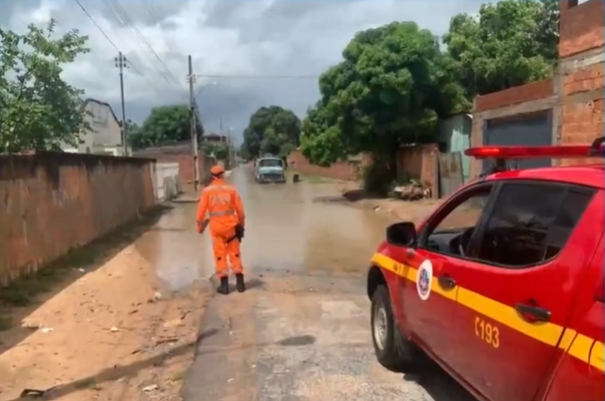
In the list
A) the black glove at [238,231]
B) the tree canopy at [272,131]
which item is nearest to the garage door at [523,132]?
the black glove at [238,231]

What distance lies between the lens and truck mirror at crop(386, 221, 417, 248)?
15.4ft

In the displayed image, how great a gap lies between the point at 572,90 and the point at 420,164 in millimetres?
12022

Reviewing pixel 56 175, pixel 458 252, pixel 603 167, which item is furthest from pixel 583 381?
pixel 56 175

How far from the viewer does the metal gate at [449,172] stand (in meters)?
21.6

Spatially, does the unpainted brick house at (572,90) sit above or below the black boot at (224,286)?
above

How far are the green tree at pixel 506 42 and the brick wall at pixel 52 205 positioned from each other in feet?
50.6

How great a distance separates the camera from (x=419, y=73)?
961 inches

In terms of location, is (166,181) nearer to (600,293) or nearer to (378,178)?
(378,178)

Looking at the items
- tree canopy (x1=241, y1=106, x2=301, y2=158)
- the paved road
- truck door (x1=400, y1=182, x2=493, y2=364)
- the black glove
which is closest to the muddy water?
the paved road

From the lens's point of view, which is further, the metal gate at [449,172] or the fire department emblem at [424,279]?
the metal gate at [449,172]

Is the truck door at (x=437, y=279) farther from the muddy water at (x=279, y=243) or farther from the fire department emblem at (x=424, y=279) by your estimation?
the muddy water at (x=279, y=243)

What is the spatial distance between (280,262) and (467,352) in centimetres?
852

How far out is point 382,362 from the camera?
535cm

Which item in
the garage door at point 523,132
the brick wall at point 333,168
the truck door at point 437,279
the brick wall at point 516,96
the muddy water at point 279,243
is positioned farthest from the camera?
the brick wall at point 333,168
